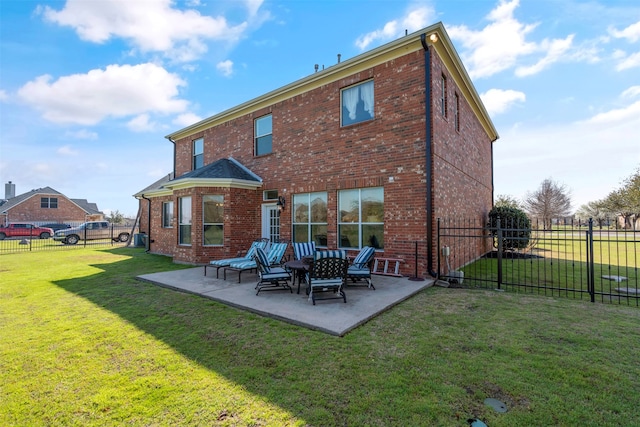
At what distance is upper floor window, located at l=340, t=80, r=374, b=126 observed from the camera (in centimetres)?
926

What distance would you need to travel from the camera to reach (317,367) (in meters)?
3.48

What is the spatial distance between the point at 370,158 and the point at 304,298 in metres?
4.92

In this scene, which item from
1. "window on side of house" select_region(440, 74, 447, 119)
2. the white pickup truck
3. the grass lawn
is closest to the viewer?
the grass lawn

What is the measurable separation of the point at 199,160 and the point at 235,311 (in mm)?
12309

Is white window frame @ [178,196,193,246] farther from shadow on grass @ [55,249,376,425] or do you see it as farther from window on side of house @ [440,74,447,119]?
window on side of house @ [440,74,447,119]

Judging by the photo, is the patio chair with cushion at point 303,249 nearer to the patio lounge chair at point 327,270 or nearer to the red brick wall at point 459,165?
the patio lounge chair at point 327,270

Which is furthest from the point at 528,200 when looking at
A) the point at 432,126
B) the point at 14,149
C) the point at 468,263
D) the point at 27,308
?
the point at 14,149

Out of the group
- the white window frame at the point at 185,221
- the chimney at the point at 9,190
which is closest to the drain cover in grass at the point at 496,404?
the white window frame at the point at 185,221

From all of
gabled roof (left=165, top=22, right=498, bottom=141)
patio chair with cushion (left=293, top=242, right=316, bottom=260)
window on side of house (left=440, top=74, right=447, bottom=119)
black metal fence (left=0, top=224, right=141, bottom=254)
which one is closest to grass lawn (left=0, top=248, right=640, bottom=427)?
patio chair with cushion (left=293, top=242, right=316, bottom=260)

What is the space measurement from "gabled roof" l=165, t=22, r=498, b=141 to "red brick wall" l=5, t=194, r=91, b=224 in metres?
43.4

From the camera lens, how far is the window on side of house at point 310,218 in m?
10.3

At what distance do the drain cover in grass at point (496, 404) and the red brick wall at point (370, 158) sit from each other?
535 cm

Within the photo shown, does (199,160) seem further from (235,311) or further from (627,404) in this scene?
(627,404)

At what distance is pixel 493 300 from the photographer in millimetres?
6387
